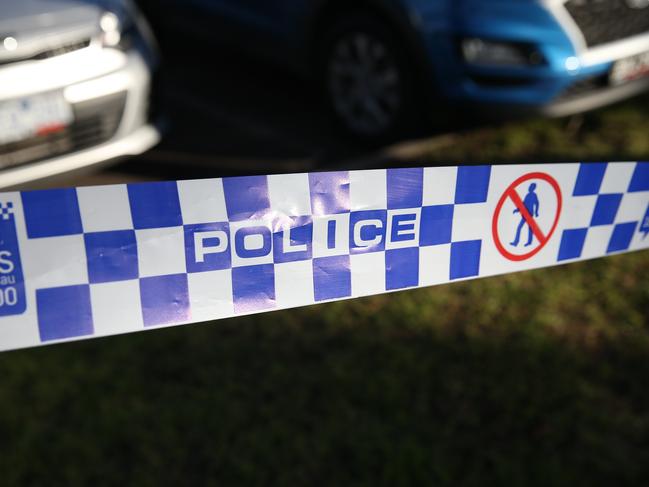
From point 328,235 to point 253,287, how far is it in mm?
181

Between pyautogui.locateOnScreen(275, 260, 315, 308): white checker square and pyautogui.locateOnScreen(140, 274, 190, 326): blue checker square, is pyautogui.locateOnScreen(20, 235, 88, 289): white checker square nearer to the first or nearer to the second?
pyautogui.locateOnScreen(140, 274, 190, 326): blue checker square

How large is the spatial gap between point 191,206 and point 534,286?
6.22ft

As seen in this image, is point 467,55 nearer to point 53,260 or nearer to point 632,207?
point 632,207

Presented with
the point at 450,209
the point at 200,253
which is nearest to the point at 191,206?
the point at 200,253

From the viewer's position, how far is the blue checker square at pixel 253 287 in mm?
1396

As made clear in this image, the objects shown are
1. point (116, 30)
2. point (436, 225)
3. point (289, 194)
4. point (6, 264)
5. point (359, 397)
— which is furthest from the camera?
point (116, 30)

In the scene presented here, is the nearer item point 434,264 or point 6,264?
point 6,264

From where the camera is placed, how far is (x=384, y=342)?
102 inches

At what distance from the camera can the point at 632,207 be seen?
168cm

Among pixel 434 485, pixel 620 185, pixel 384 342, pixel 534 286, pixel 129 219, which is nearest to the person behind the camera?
pixel 129 219

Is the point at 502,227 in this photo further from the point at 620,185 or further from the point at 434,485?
the point at 434,485

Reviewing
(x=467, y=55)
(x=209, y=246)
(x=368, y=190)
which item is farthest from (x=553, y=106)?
(x=209, y=246)

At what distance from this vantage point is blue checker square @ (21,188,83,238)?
1274 mm

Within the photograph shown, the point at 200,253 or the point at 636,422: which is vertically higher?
the point at 200,253
